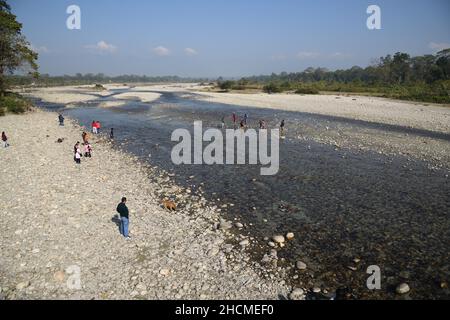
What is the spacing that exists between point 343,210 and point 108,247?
11207 mm

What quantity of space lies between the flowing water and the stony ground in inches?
58.1

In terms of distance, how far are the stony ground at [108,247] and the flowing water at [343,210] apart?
1.48 meters

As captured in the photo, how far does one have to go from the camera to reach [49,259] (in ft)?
34.1

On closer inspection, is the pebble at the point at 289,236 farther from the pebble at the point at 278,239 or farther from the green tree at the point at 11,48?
the green tree at the point at 11,48

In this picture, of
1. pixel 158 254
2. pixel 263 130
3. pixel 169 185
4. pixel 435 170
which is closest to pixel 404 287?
pixel 158 254

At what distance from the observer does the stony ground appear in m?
9.37

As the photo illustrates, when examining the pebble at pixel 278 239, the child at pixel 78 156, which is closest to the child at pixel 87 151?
the child at pixel 78 156

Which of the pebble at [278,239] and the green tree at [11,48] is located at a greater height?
the green tree at [11,48]

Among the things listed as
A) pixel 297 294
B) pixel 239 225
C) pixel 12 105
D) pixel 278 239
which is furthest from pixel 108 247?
pixel 12 105

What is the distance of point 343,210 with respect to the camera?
620 inches

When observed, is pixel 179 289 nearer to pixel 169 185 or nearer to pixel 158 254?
pixel 158 254

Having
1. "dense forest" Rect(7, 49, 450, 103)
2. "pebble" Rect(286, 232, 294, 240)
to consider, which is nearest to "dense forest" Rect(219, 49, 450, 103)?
→ "dense forest" Rect(7, 49, 450, 103)

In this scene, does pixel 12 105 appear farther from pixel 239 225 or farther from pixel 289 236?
pixel 289 236

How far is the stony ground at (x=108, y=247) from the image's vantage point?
9367 mm
